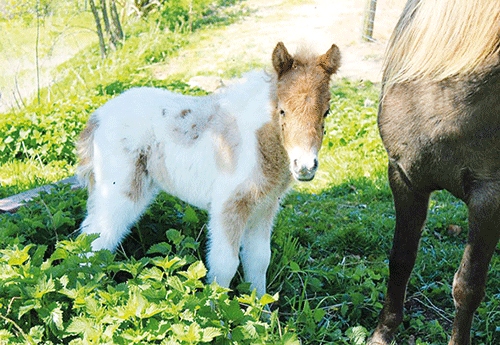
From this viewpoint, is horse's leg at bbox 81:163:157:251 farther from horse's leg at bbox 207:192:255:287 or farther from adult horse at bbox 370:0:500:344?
adult horse at bbox 370:0:500:344

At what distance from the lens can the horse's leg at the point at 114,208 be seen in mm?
3246

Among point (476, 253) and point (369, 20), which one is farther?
point (369, 20)

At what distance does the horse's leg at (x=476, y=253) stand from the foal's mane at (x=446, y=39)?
56 cm

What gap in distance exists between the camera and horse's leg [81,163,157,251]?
325 centimetres

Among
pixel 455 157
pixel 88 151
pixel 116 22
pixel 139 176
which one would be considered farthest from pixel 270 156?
pixel 116 22

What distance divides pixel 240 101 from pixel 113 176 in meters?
0.88

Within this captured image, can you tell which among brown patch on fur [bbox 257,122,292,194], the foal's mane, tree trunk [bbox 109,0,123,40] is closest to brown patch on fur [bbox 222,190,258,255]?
brown patch on fur [bbox 257,122,292,194]

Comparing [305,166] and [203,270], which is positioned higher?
[305,166]

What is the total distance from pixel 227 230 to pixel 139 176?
679mm

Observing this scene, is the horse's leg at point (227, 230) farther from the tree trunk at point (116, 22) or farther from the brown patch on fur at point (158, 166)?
the tree trunk at point (116, 22)

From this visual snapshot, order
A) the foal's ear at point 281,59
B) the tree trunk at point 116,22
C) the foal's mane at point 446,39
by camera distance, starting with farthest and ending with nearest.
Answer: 1. the tree trunk at point 116,22
2. the foal's ear at point 281,59
3. the foal's mane at point 446,39

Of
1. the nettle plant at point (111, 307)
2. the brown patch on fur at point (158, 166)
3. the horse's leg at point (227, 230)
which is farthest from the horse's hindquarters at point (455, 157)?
the brown patch on fur at point (158, 166)

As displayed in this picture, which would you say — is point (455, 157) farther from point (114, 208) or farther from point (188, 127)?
point (114, 208)

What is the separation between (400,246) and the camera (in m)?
3.03
